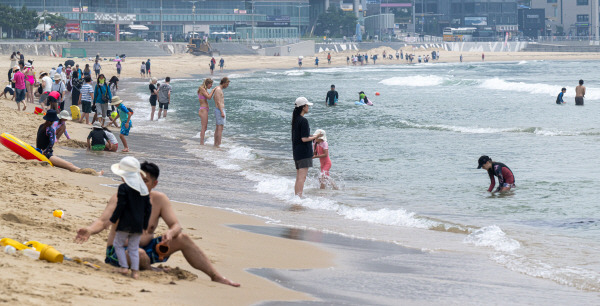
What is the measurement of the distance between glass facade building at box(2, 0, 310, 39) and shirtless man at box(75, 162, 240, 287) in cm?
10623

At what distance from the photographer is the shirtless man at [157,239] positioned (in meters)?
6.44

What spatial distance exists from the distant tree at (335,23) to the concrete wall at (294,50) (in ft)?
84.7

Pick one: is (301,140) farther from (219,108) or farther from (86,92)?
(86,92)

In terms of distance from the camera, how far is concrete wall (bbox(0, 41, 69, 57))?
68.3m

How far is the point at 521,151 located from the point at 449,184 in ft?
20.2

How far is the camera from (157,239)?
6.66 meters

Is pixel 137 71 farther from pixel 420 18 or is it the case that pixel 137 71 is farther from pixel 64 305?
pixel 420 18

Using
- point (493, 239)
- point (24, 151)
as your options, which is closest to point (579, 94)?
point (493, 239)

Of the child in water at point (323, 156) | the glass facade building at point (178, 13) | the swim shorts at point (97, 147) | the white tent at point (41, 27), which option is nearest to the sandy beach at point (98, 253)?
the swim shorts at point (97, 147)

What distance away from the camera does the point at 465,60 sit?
12594 centimetres

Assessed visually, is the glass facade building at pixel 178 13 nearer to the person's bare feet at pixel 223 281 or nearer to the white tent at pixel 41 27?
the white tent at pixel 41 27

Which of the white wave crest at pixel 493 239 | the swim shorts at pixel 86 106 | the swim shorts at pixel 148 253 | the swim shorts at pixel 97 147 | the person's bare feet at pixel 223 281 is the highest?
the swim shorts at pixel 86 106

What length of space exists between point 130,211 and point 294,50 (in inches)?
4218

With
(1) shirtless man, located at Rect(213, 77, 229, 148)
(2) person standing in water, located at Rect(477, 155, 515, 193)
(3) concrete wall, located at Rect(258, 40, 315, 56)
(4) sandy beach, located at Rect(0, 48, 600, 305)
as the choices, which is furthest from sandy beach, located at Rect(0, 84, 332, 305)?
(3) concrete wall, located at Rect(258, 40, 315, 56)
